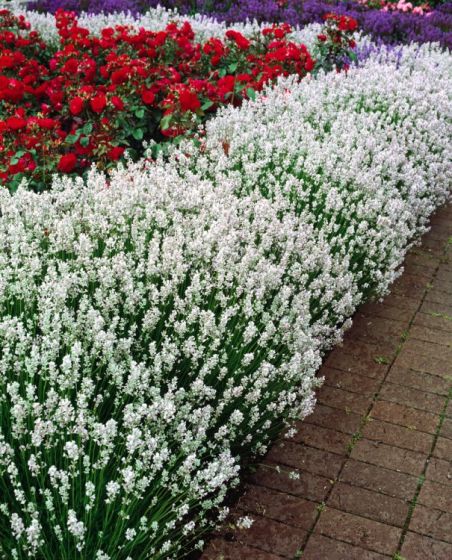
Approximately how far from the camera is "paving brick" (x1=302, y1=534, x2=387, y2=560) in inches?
122

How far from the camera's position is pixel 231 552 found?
3080 millimetres

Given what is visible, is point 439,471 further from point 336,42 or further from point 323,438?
point 336,42

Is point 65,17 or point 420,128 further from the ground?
point 65,17

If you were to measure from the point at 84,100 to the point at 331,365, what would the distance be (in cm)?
267

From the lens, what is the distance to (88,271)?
327 cm

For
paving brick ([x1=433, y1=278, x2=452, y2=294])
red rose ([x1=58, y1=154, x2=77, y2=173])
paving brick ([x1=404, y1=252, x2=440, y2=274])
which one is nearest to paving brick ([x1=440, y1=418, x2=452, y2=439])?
paving brick ([x1=433, y1=278, x2=452, y2=294])

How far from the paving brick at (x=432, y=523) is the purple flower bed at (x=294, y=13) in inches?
329

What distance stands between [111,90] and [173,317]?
3.24m

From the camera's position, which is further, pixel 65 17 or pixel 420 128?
pixel 65 17

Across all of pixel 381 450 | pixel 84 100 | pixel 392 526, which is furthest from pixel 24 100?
pixel 392 526

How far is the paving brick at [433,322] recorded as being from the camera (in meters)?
4.99

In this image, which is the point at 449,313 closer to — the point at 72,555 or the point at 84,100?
the point at 84,100

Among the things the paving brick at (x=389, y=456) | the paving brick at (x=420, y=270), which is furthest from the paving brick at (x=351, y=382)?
the paving brick at (x=420, y=270)

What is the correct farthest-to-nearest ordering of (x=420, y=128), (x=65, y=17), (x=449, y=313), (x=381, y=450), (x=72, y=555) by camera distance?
(x=65, y=17), (x=420, y=128), (x=449, y=313), (x=381, y=450), (x=72, y=555)
